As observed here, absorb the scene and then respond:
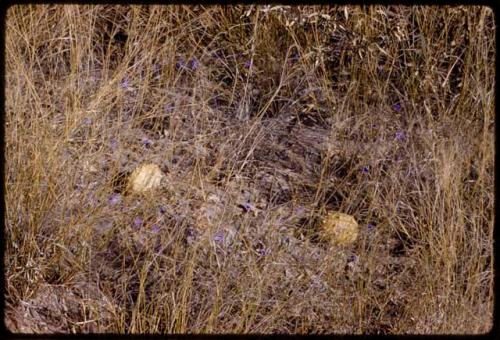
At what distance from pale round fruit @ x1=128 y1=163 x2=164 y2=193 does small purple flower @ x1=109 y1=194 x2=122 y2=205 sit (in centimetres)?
7

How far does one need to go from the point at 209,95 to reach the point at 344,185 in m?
0.69

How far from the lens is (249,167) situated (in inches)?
114

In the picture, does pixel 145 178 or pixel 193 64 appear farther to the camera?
pixel 193 64

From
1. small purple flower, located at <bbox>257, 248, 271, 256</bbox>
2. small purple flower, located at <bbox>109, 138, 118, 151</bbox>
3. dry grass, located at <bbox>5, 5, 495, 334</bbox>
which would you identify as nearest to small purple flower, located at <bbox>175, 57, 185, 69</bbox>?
dry grass, located at <bbox>5, 5, 495, 334</bbox>

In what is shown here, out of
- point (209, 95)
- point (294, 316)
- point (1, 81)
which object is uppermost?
point (1, 81)

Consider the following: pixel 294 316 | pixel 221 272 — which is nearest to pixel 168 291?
pixel 221 272

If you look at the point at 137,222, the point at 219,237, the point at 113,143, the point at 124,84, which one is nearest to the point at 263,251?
the point at 219,237

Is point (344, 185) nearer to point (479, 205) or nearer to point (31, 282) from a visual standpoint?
point (479, 205)

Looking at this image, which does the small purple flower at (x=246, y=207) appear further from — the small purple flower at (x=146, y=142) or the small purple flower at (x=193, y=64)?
the small purple flower at (x=193, y=64)

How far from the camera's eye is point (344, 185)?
2.85 m

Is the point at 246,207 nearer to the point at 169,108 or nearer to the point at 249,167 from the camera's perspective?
the point at 249,167

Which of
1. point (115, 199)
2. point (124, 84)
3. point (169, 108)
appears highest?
point (124, 84)

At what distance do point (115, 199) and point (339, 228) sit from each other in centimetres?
79

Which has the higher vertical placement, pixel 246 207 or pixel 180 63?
pixel 180 63
